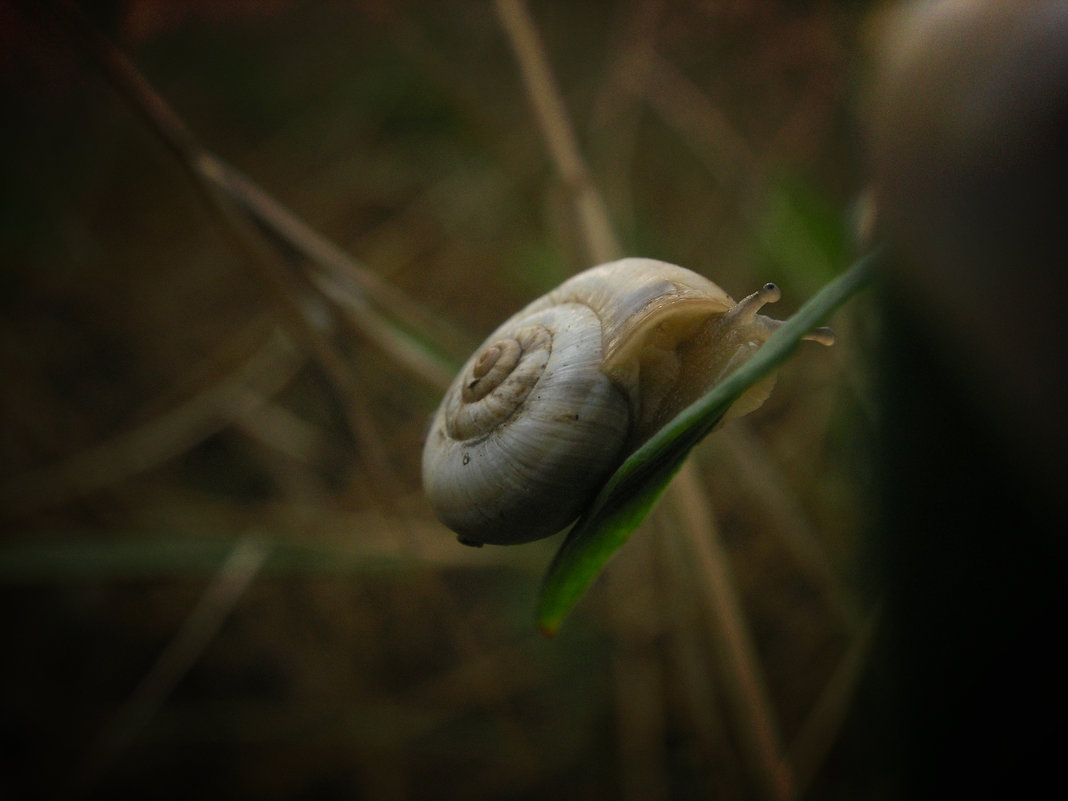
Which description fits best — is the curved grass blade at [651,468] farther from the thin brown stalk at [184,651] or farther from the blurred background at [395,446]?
the thin brown stalk at [184,651]

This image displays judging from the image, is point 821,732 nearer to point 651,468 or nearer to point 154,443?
point 651,468

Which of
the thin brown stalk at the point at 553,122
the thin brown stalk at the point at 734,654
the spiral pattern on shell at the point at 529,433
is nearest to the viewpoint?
the spiral pattern on shell at the point at 529,433

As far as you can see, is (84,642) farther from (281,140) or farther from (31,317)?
(281,140)

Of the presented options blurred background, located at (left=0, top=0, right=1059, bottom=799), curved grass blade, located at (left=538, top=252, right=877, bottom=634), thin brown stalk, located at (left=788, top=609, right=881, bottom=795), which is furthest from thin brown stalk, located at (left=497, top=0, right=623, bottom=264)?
thin brown stalk, located at (left=788, top=609, right=881, bottom=795)

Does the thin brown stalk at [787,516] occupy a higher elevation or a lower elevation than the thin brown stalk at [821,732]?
higher

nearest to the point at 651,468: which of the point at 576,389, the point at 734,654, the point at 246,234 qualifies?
the point at 576,389

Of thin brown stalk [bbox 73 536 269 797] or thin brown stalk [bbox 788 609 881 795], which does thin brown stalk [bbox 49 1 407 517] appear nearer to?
thin brown stalk [bbox 73 536 269 797]

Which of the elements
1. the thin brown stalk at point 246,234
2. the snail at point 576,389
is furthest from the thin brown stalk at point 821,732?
the thin brown stalk at point 246,234

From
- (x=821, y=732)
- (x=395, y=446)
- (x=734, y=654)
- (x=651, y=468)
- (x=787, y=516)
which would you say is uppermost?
(x=651, y=468)
